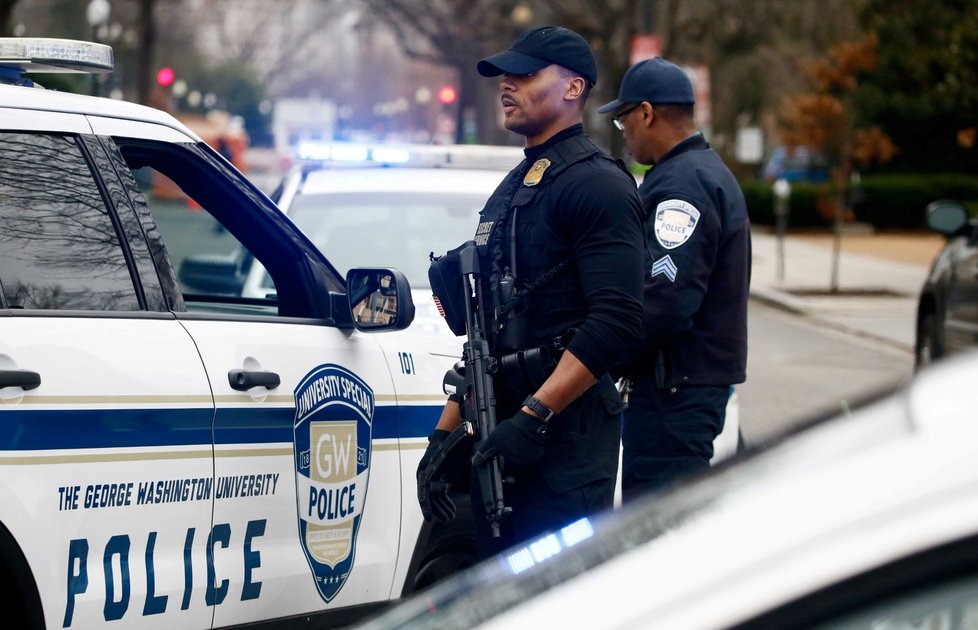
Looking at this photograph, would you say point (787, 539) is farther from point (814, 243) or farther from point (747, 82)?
point (747, 82)

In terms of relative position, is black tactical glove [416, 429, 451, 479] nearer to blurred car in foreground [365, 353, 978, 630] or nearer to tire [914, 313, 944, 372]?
blurred car in foreground [365, 353, 978, 630]

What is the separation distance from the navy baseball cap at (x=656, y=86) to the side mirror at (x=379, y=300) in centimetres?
98

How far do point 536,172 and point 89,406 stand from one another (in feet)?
3.96

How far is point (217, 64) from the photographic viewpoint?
306 feet

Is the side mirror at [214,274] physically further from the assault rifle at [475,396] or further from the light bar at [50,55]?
the assault rifle at [475,396]

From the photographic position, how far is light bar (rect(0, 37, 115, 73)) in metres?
3.93

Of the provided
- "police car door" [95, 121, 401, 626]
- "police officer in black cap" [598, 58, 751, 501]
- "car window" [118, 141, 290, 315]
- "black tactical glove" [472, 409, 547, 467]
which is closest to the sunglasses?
"police officer in black cap" [598, 58, 751, 501]

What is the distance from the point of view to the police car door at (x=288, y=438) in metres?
3.74

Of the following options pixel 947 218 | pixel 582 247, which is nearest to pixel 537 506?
pixel 582 247

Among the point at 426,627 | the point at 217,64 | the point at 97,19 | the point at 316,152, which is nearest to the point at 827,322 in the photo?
the point at 316,152

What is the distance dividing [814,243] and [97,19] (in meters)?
16.5

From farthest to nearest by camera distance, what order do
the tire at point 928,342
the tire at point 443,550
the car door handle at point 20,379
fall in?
the tire at point 928,342
the tire at point 443,550
the car door handle at point 20,379

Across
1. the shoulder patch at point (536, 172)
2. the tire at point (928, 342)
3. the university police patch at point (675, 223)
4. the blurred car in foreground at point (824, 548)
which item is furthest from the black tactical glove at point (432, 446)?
the tire at point (928, 342)

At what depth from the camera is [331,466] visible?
3.99 metres
